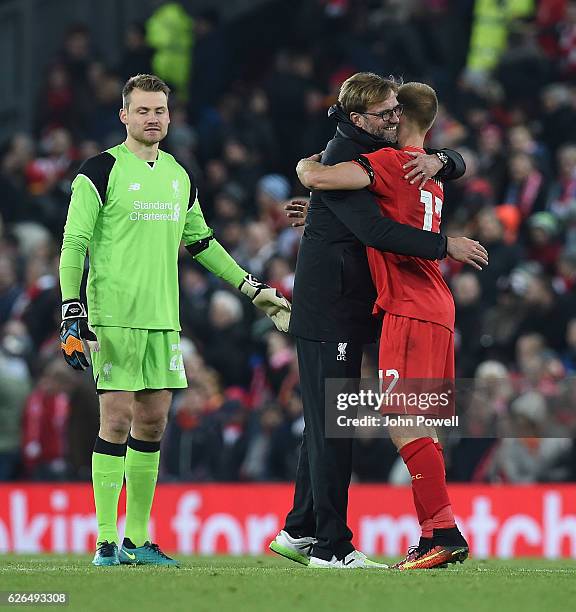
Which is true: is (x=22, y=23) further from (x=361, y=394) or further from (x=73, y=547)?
(x=361, y=394)

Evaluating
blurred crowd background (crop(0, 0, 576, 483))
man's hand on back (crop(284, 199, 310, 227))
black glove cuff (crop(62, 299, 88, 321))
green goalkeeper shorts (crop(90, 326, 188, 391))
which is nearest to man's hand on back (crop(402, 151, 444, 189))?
man's hand on back (crop(284, 199, 310, 227))

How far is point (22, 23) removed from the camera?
63.1 feet

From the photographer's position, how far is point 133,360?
7680 mm

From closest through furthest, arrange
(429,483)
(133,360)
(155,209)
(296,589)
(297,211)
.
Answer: (296,589) → (429,483) → (133,360) → (155,209) → (297,211)

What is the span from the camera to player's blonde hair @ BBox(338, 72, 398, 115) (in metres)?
7.41

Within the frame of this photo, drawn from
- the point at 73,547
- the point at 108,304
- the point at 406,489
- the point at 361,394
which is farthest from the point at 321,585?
the point at 73,547

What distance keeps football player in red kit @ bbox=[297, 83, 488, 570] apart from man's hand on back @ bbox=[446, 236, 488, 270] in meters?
0.01

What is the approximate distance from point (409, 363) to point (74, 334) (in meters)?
1.54

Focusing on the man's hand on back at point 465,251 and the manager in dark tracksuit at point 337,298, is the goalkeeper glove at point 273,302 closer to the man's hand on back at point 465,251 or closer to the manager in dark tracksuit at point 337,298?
the manager in dark tracksuit at point 337,298

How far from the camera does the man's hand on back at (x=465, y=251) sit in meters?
7.22

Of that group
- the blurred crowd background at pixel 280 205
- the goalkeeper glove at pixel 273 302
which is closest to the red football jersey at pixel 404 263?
the goalkeeper glove at pixel 273 302
